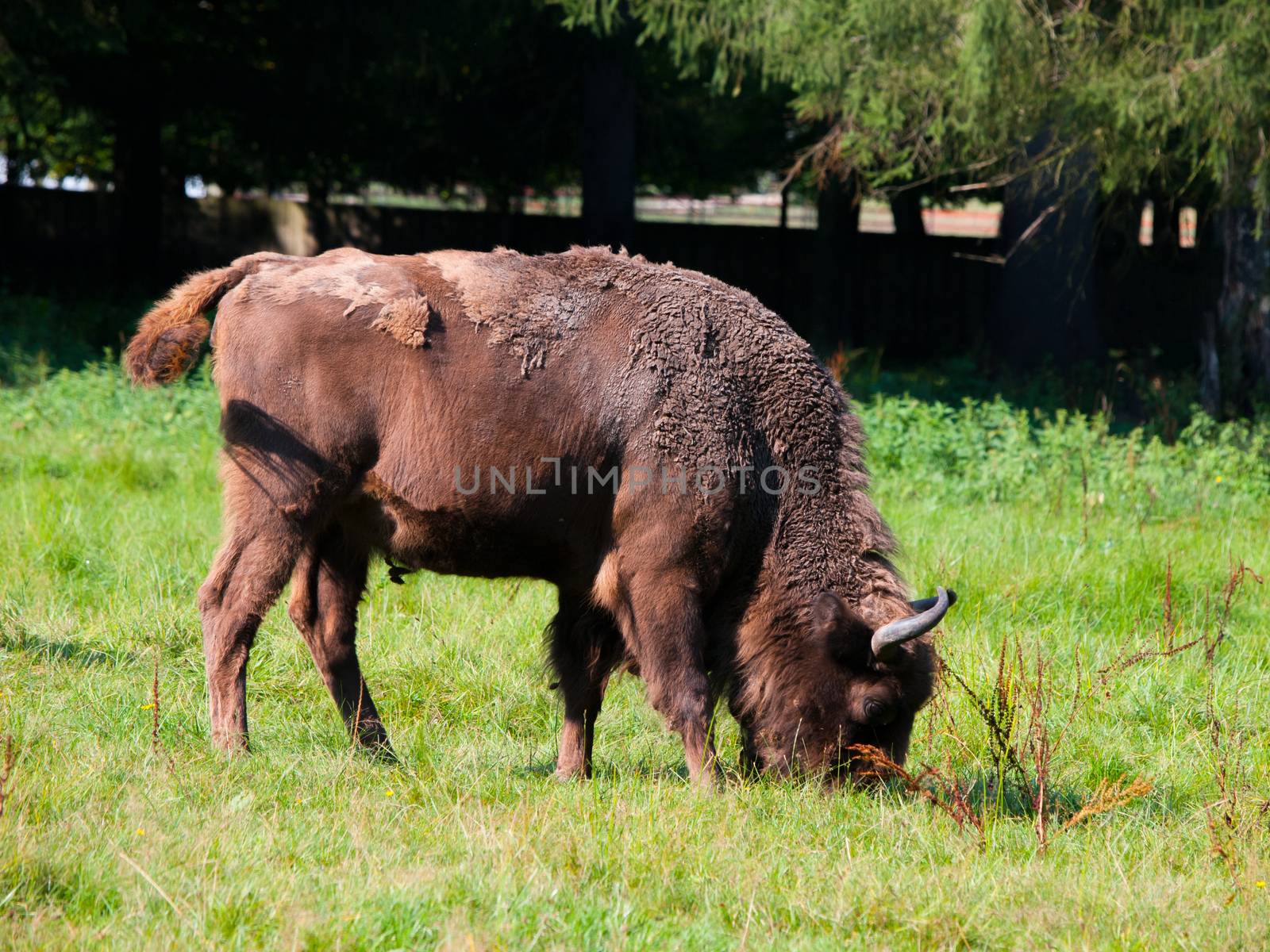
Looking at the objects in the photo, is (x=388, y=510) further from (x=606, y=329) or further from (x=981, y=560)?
(x=981, y=560)

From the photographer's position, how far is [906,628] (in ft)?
15.5

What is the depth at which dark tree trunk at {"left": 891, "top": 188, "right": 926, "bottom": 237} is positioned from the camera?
69.7 ft

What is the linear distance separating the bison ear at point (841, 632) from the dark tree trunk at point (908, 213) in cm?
1694

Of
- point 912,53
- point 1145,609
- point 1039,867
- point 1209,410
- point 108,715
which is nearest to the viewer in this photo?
point 1039,867

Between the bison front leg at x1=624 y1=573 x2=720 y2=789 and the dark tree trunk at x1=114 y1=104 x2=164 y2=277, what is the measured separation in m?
15.3

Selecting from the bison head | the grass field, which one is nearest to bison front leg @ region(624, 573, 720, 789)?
the grass field

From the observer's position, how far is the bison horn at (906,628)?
15.4 feet

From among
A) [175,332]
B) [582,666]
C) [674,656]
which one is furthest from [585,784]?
[175,332]

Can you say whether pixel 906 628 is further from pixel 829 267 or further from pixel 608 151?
pixel 829 267

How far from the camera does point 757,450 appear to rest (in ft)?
16.6

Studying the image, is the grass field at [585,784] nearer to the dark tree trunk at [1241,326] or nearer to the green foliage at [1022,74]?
the green foliage at [1022,74]

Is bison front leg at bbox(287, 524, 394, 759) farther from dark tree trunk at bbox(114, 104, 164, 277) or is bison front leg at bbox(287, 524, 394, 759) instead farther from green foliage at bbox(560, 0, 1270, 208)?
dark tree trunk at bbox(114, 104, 164, 277)

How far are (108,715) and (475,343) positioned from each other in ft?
6.94

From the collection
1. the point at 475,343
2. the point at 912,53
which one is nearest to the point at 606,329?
the point at 475,343
